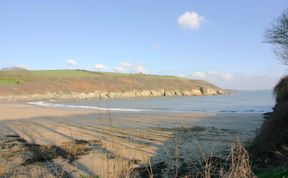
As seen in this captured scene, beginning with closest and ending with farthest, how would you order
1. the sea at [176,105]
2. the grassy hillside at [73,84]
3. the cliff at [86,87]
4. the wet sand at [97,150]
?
the wet sand at [97,150]
the sea at [176,105]
the cliff at [86,87]
the grassy hillside at [73,84]

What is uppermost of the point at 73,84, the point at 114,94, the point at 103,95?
the point at 73,84

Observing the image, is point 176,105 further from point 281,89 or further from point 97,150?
point 97,150

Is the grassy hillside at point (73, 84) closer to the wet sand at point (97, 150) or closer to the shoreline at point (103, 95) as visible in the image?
the shoreline at point (103, 95)

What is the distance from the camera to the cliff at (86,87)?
2778 inches

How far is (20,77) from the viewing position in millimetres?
84000

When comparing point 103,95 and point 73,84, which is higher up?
point 73,84

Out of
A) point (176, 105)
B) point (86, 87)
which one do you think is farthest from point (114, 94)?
point (176, 105)

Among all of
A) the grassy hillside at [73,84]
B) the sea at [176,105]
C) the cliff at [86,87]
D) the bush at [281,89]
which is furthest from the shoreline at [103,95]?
the bush at [281,89]

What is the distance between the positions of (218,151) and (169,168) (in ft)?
8.94

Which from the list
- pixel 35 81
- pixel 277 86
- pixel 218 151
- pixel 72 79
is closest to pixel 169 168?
pixel 218 151

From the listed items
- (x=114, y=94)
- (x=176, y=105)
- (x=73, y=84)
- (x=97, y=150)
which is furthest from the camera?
(x=73, y=84)

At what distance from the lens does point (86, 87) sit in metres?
82.9

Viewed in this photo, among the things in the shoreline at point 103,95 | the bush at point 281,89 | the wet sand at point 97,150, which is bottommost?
the wet sand at point 97,150

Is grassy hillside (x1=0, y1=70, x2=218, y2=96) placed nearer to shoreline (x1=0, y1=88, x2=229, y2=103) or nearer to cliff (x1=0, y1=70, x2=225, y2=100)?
cliff (x1=0, y1=70, x2=225, y2=100)
